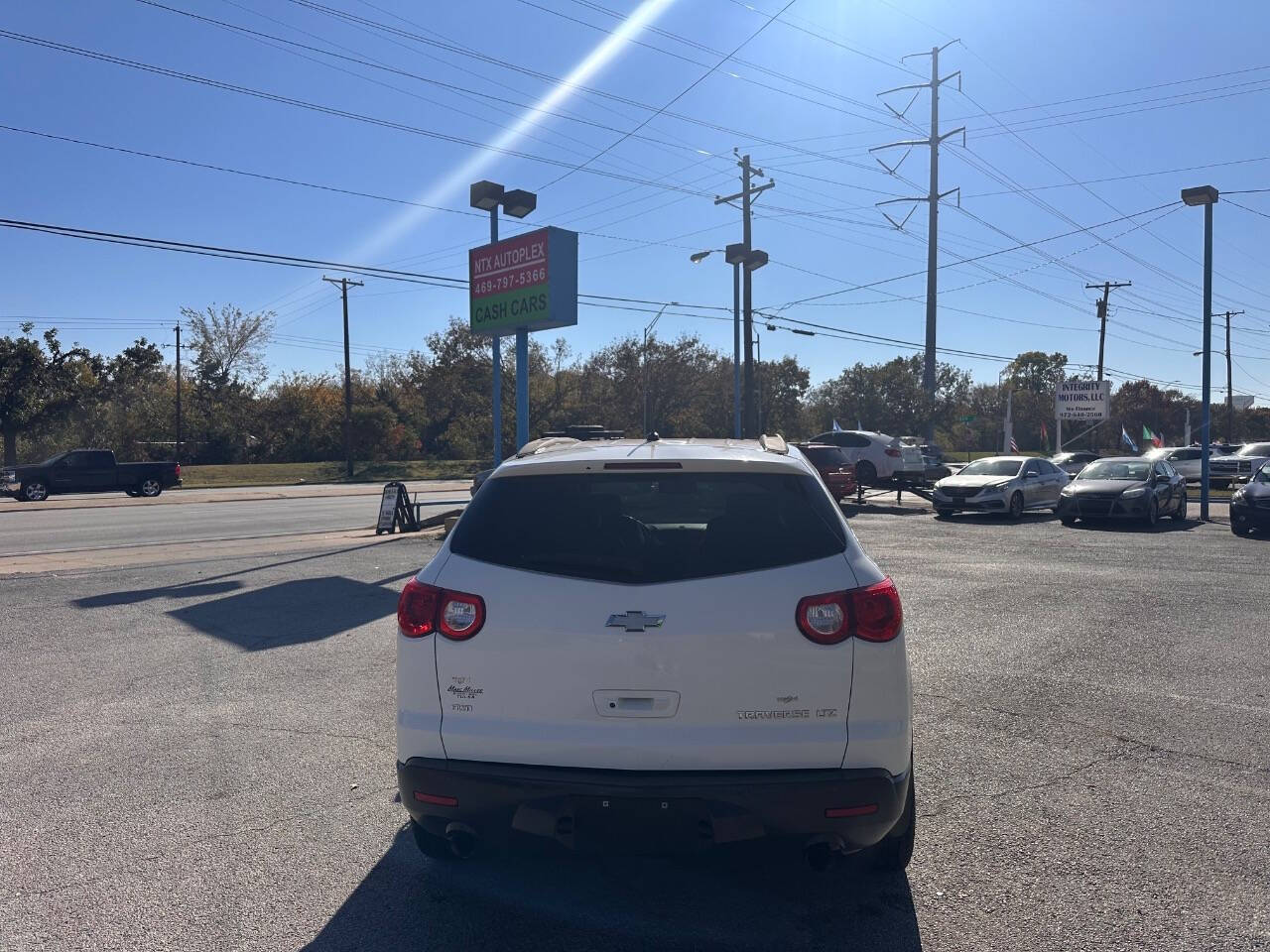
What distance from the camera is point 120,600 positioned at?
35.5 feet

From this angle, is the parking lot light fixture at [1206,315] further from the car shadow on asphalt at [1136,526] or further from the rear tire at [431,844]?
the rear tire at [431,844]

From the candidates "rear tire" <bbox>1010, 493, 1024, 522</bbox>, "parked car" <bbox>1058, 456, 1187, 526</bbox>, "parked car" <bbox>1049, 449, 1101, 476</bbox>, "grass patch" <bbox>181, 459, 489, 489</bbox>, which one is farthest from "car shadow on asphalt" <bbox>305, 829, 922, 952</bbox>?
"grass patch" <bbox>181, 459, 489, 489</bbox>

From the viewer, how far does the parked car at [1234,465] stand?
33.8 metres

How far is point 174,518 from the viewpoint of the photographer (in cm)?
2450

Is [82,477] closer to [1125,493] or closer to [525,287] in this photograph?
[525,287]

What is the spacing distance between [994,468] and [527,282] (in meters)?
11.7

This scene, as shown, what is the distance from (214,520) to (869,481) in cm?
1852

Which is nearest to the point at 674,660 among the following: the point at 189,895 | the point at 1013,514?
the point at 189,895

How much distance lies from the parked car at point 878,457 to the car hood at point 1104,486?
29.6 ft

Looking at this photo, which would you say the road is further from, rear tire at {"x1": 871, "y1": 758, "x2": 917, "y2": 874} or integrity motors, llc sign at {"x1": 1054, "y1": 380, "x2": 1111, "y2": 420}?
integrity motors, llc sign at {"x1": 1054, "y1": 380, "x2": 1111, "y2": 420}

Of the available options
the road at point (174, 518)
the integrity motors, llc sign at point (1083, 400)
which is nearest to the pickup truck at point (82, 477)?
the road at point (174, 518)

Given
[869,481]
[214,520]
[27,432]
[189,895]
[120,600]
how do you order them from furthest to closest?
[27,432] → [869,481] → [214,520] → [120,600] → [189,895]

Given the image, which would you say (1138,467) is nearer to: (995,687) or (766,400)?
(995,687)

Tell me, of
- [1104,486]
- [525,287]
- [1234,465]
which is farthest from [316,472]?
[1104,486]
